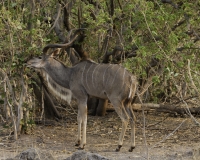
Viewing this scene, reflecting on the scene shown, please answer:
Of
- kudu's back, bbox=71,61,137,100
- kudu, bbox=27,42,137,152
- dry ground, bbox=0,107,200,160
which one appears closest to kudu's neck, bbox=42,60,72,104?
kudu, bbox=27,42,137,152

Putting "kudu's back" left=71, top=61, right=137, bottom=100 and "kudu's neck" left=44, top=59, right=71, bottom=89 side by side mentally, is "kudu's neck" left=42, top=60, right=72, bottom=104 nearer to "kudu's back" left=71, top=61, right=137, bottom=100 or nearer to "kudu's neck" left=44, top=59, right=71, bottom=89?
"kudu's neck" left=44, top=59, right=71, bottom=89

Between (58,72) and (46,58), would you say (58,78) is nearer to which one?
(58,72)

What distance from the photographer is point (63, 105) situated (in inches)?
332

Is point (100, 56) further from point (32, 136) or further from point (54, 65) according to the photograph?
point (32, 136)

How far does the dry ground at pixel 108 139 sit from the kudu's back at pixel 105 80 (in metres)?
0.65

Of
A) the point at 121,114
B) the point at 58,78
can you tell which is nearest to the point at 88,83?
the point at 58,78

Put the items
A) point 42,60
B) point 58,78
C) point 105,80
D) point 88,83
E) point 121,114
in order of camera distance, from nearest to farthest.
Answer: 1. point 121,114
2. point 105,80
3. point 88,83
4. point 42,60
5. point 58,78

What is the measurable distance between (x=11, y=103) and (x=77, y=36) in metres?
1.30

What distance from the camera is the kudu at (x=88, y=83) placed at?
588 cm

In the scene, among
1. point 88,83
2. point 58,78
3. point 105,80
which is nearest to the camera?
point 105,80

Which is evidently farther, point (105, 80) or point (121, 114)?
point (105, 80)

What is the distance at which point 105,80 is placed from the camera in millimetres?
6086

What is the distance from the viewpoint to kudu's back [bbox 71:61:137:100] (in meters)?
5.86

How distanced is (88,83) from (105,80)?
0.32 metres
